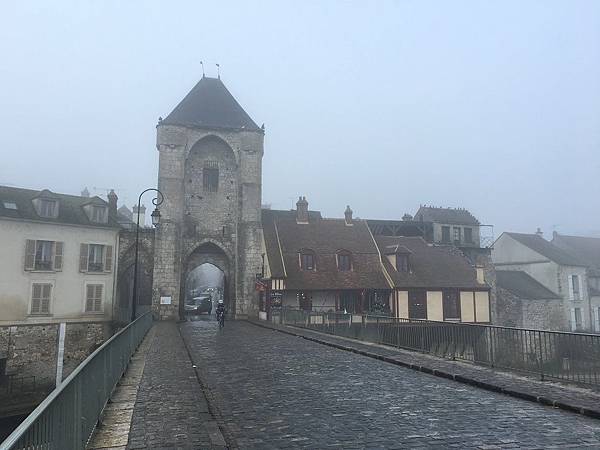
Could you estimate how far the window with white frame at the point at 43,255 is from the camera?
2688cm

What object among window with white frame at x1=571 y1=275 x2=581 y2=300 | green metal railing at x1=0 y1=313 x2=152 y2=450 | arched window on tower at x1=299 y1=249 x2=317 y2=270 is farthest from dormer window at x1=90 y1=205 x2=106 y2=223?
window with white frame at x1=571 y1=275 x2=581 y2=300

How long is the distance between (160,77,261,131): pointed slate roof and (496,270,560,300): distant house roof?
73.3ft

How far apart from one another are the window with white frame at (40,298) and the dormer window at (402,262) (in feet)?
70.1

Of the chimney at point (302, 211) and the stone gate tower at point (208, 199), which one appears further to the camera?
the chimney at point (302, 211)

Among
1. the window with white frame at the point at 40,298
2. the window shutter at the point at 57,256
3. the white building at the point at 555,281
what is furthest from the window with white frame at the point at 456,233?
the window with white frame at the point at 40,298

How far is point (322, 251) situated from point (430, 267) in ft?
24.4

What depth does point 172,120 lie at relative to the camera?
3384cm

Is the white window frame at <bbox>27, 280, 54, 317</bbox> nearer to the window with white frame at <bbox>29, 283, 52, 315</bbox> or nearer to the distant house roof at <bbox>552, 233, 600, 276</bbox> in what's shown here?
the window with white frame at <bbox>29, 283, 52, 315</bbox>

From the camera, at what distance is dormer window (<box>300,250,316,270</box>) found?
30938mm

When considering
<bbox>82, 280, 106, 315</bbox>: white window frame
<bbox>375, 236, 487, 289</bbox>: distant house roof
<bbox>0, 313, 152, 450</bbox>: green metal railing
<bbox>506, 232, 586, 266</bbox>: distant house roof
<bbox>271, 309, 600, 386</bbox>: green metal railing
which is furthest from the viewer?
<bbox>506, 232, 586, 266</bbox>: distant house roof

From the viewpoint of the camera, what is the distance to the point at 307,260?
31250 millimetres

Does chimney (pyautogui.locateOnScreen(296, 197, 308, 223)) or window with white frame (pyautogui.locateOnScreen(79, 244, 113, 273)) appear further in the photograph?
chimney (pyautogui.locateOnScreen(296, 197, 308, 223))

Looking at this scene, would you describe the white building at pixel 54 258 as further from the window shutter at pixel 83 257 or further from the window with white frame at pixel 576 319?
the window with white frame at pixel 576 319

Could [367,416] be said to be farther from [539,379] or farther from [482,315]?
[482,315]
